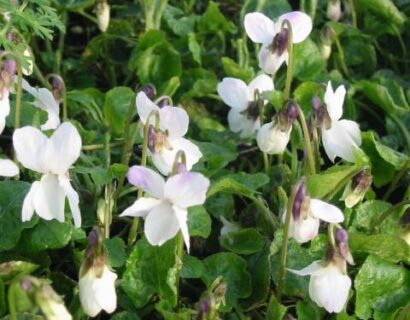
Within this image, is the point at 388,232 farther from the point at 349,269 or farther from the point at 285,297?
the point at 285,297

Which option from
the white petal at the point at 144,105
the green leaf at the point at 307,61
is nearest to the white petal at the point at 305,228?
the white petal at the point at 144,105

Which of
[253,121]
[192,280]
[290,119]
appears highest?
[290,119]

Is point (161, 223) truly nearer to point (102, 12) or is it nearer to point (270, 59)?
point (270, 59)

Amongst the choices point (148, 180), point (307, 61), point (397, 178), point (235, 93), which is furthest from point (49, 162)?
point (307, 61)

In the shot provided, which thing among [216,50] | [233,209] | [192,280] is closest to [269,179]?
[233,209]

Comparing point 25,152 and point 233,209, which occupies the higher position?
point 25,152

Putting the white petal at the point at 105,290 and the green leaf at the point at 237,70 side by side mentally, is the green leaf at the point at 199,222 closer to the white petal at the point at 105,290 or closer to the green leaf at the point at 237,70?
the white petal at the point at 105,290

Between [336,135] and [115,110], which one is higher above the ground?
[336,135]

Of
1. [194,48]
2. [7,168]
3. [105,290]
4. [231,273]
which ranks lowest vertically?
[231,273]
